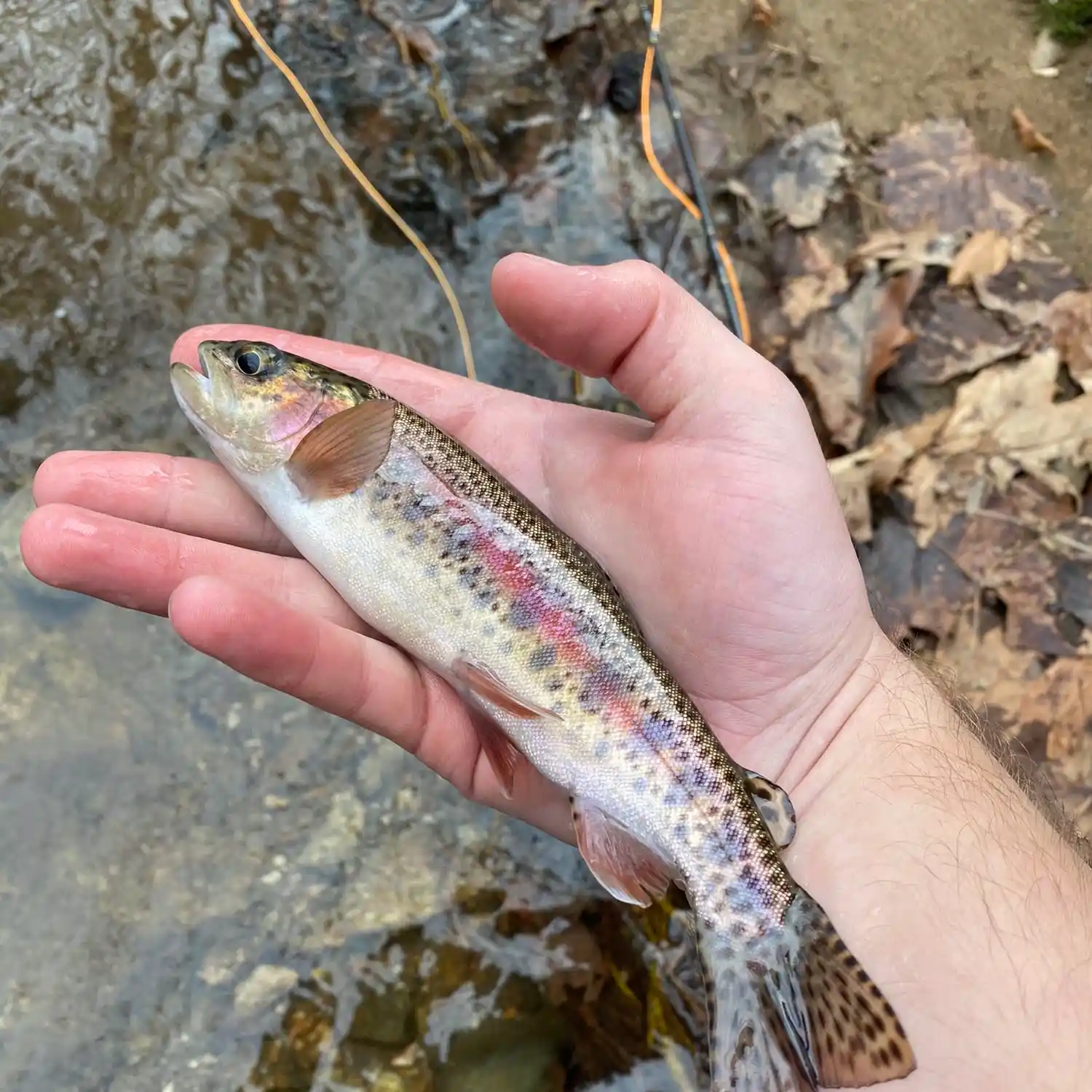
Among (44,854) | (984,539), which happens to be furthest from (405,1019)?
(984,539)

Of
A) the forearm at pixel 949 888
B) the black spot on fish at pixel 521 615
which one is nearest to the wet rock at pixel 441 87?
the black spot on fish at pixel 521 615

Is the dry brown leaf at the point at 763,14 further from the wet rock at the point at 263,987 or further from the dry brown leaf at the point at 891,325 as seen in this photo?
the wet rock at the point at 263,987

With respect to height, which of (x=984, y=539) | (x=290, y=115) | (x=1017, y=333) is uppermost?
(x=290, y=115)

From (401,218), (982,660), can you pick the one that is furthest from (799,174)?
(982,660)

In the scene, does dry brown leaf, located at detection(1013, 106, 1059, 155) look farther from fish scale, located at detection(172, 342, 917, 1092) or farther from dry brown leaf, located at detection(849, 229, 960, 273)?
fish scale, located at detection(172, 342, 917, 1092)

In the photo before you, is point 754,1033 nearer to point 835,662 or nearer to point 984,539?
point 835,662

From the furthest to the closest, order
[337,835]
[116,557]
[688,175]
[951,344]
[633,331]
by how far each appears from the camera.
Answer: [688,175], [951,344], [337,835], [633,331], [116,557]

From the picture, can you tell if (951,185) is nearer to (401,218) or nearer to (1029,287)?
(1029,287)
